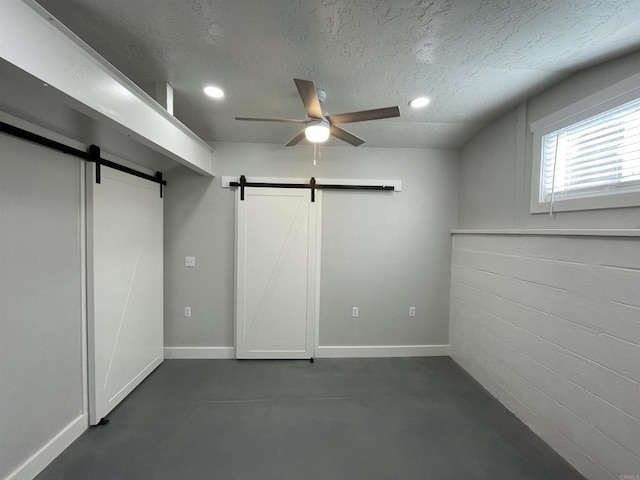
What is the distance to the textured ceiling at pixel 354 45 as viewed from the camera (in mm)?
1216

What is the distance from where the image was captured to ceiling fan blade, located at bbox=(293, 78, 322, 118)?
51.3 inches

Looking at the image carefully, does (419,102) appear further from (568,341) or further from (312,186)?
(568,341)

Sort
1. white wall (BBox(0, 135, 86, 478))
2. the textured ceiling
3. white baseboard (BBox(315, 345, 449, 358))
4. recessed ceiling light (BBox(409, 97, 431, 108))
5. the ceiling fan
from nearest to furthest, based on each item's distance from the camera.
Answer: the textured ceiling, white wall (BBox(0, 135, 86, 478)), the ceiling fan, recessed ceiling light (BBox(409, 97, 431, 108)), white baseboard (BBox(315, 345, 449, 358))

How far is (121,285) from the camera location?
6.83 ft

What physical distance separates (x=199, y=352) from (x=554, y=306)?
3388 millimetres

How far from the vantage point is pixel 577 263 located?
1.60m

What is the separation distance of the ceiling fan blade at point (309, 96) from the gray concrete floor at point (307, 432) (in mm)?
2295

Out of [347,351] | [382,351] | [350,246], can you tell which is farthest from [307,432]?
[350,246]

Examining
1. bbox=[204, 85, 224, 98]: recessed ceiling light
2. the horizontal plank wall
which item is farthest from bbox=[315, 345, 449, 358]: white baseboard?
bbox=[204, 85, 224, 98]: recessed ceiling light

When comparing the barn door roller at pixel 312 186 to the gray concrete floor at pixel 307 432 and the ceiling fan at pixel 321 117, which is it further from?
the gray concrete floor at pixel 307 432

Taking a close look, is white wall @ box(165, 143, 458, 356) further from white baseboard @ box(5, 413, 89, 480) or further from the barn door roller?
white baseboard @ box(5, 413, 89, 480)

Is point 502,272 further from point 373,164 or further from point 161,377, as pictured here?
point 161,377

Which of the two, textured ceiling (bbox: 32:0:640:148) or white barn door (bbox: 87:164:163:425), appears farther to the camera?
white barn door (bbox: 87:164:163:425)

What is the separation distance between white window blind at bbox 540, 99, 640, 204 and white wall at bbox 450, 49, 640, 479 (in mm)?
147
